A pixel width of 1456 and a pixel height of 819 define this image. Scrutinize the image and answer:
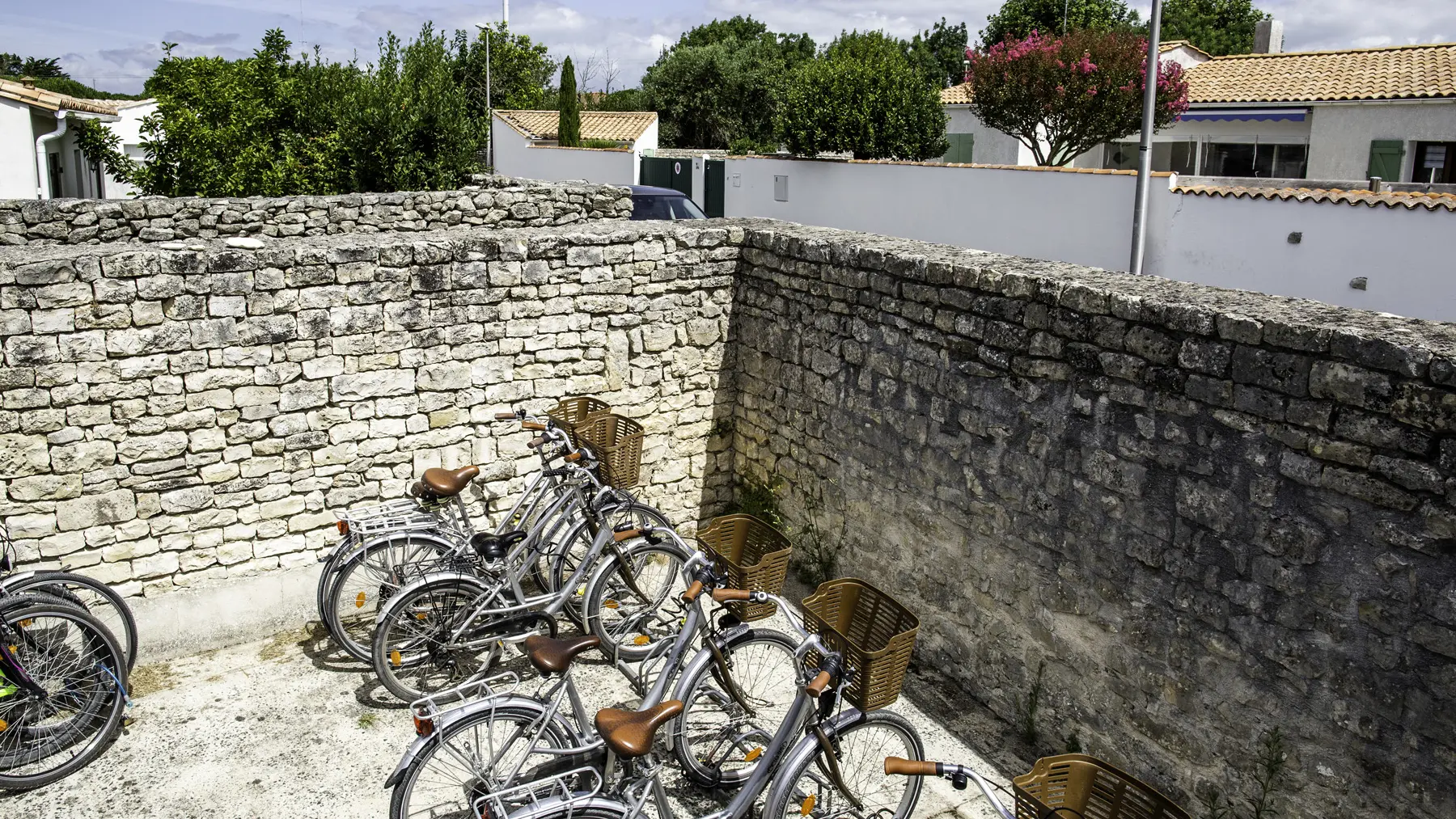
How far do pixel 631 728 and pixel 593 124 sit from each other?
32.8m

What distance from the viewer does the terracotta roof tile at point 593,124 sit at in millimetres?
32688

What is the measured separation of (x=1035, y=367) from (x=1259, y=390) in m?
1.13

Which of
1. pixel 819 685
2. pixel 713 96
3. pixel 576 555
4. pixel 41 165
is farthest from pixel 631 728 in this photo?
pixel 713 96

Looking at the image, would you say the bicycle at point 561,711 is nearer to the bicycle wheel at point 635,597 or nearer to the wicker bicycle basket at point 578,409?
the bicycle wheel at point 635,597

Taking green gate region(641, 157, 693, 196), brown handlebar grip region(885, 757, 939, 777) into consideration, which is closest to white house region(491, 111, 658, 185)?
green gate region(641, 157, 693, 196)

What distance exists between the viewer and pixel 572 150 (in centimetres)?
2888

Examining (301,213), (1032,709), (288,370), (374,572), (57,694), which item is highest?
(301,213)

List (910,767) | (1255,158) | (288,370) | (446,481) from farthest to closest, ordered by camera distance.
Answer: (1255,158) → (288,370) → (446,481) → (910,767)

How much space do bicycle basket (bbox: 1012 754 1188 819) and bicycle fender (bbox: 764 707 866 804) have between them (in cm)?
77

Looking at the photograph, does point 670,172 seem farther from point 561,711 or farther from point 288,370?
point 561,711

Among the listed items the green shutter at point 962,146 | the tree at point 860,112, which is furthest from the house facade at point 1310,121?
the tree at point 860,112

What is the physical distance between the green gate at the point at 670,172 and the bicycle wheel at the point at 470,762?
74.1ft

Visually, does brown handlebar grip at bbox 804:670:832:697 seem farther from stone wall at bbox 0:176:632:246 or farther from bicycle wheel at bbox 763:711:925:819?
stone wall at bbox 0:176:632:246

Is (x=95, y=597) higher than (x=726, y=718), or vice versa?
(x=95, y=597)
